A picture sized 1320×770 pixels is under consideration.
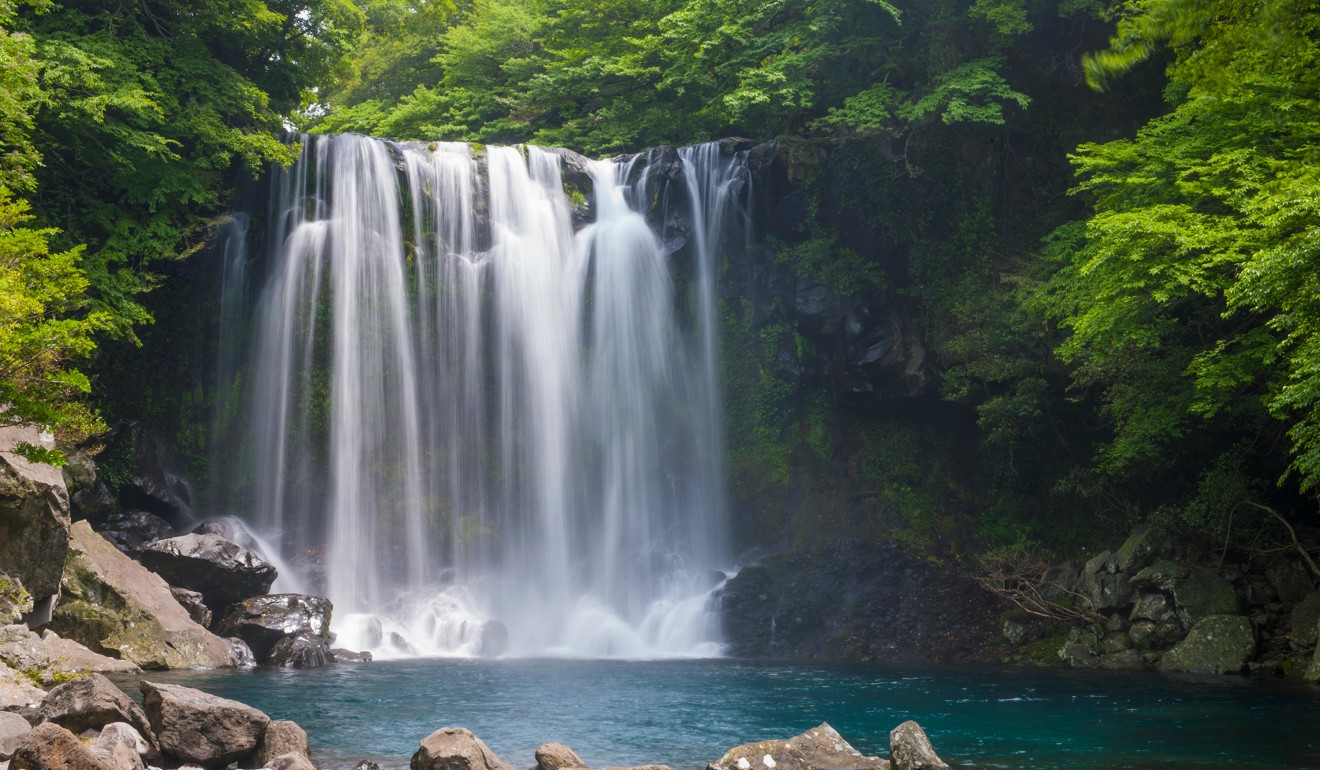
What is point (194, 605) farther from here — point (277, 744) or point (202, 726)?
point (277, 744)

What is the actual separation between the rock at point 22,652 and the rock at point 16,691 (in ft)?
0.69

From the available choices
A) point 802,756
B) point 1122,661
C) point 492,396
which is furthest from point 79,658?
point 1122,661

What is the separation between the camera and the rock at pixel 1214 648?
16.9 metres

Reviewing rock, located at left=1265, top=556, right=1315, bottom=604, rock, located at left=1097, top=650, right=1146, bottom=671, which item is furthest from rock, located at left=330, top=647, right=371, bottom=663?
rock, located at left=1265, top=556, right=1315, bottom=604

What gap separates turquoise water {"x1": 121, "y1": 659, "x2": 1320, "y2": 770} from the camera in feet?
35.2

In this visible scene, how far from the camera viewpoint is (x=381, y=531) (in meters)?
23.5

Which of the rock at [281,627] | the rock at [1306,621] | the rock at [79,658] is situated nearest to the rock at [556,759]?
the rock at [79,658]

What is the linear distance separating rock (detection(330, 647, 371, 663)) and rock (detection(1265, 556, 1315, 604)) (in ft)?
54.3

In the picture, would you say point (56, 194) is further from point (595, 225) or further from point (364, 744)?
point (364, 744)

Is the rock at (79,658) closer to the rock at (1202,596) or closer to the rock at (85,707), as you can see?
the rock at (85,707)

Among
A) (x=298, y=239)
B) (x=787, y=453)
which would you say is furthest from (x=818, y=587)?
(x=298, y=239)

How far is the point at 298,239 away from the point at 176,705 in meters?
16.3

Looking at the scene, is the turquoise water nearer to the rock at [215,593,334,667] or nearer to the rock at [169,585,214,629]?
the rock at [215,593,334,667]

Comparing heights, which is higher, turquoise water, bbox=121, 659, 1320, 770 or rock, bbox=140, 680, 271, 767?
rock, bbox=140, 680, 271, 767
